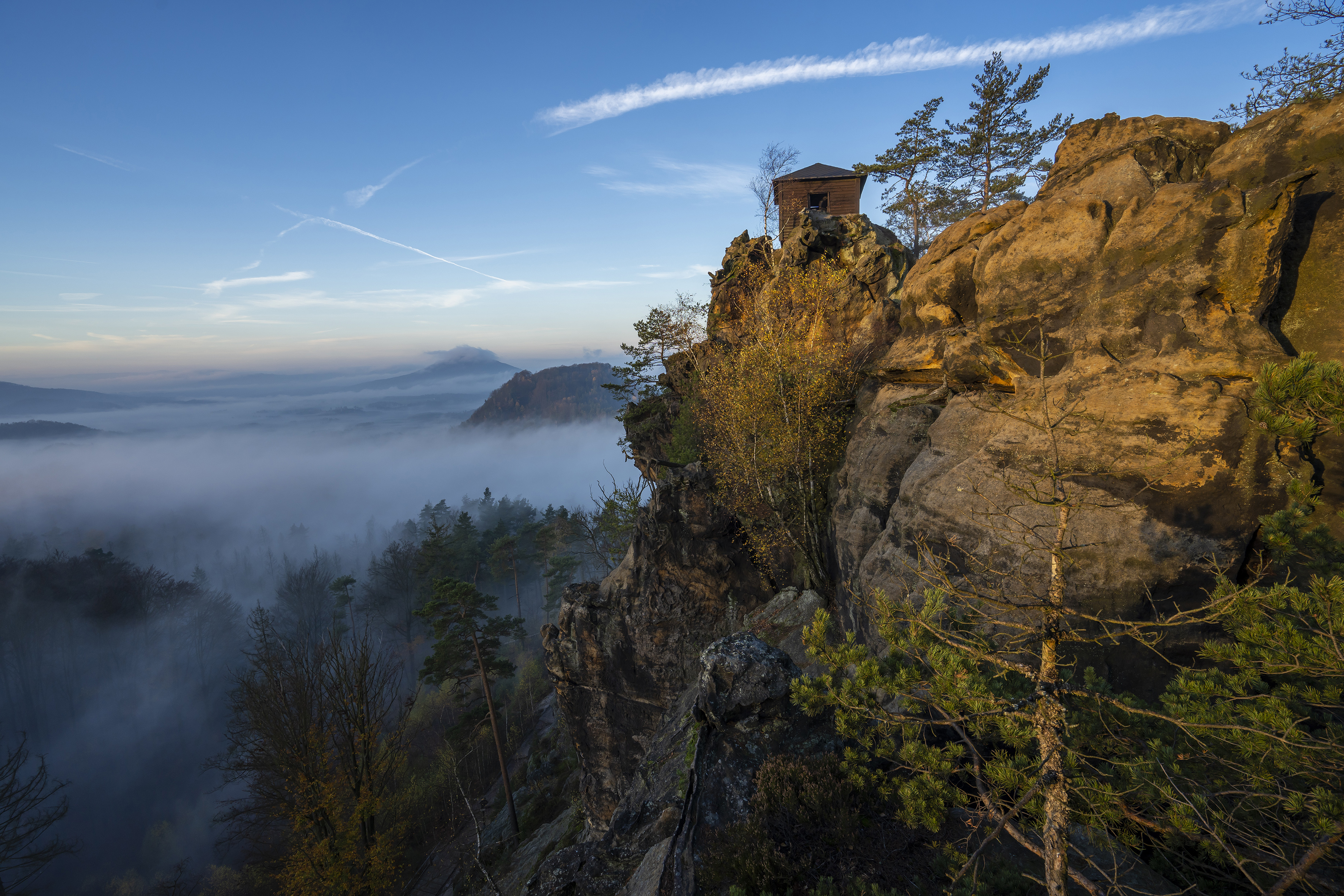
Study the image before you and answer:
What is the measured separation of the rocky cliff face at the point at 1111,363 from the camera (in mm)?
8727

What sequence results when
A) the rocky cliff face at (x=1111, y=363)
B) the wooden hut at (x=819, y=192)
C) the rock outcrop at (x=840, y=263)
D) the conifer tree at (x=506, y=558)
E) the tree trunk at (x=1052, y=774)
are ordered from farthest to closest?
the conifer tree at (x=506, y=558), the wooden hut at (x=819, y=192), the rock outcrop at (x=840, y=263), the rocky cliff face at (x=1111, y=363), the tree trunk at (x=1052, y=774)

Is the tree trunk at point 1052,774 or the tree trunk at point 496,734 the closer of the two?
the tree trunk at point 1052,774

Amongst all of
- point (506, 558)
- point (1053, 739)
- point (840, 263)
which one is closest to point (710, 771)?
point (1053, 739)

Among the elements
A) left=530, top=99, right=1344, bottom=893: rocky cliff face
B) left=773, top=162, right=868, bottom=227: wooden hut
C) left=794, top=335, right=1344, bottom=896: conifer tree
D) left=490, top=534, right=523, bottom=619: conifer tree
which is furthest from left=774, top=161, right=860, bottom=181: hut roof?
left=490, top=534, right=523, bottom=619: conifer tree

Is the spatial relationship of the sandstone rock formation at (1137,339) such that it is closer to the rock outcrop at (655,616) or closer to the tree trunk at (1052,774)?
the tree trunk at (1052,774)

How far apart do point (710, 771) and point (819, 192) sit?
127ft

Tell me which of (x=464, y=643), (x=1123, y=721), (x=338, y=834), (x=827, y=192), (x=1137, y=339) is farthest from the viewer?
(x=827, y=192)

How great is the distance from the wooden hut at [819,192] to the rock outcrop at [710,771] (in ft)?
113

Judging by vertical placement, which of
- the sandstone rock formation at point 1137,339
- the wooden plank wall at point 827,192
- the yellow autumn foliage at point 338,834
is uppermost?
the wooden plank wall at point 827,192

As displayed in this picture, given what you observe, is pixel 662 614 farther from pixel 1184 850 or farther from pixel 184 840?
pixel 184 840

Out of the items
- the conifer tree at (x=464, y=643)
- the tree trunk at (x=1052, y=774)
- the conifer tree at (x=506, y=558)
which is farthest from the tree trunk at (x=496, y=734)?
the conifer tree at (x=506, y=558)

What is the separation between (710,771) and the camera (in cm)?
784

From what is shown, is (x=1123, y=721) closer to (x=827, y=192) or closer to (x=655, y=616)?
(x=655, y=616)

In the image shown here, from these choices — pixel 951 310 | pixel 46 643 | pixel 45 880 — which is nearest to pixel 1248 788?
pixel 951 310
